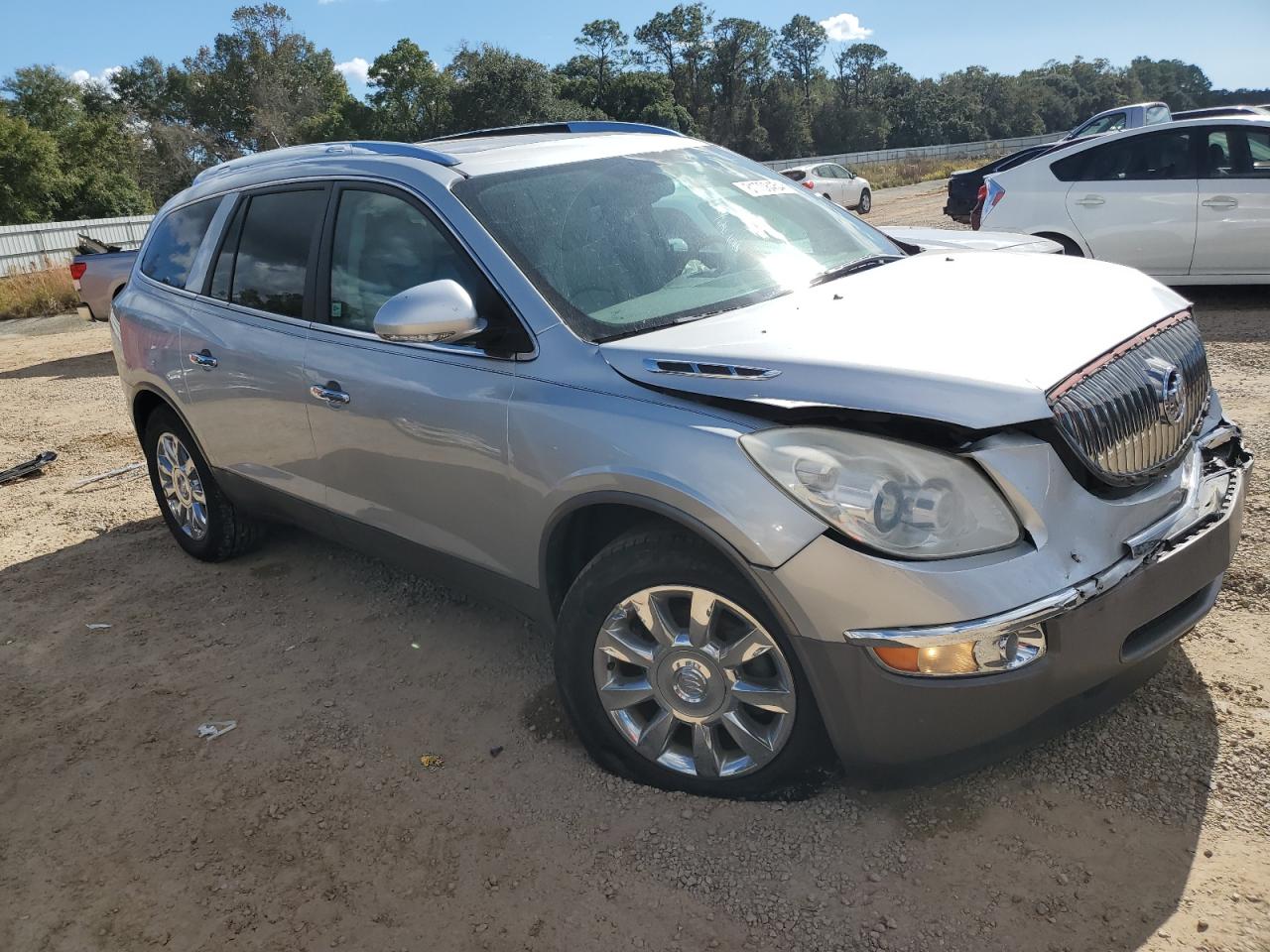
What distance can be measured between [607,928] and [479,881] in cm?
41

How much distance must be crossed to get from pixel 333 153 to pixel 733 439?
2.37 meters

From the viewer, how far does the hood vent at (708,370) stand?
8.25 feet

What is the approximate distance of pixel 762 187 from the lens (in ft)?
12.9

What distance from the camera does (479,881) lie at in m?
2.70

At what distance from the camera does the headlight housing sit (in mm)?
2289

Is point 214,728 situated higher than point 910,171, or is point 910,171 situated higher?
point 910,171

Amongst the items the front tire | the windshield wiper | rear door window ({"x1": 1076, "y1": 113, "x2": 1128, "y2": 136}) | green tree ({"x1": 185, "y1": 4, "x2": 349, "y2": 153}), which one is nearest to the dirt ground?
the front tire

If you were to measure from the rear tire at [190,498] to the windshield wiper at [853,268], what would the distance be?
9.85 ft

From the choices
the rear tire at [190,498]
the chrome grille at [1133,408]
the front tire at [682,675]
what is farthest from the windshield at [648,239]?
the rear tire at [190,498]

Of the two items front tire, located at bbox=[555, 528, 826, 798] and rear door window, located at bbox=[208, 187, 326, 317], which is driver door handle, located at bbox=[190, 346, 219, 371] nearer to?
rear door window, located at bbox=[208, 187, 326, 317]

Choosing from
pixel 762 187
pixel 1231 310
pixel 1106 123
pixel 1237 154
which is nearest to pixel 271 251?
pixel 762 187

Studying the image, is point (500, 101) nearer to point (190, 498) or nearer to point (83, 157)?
point (83, 157)

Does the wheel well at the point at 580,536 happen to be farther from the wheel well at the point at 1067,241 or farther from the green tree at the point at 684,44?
the green tree at the point at 684,44

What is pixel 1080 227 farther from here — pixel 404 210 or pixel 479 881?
pixel 479 881
